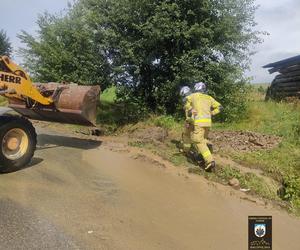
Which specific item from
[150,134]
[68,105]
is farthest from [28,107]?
[150,134]

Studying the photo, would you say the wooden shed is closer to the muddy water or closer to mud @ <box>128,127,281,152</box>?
mud @ <box>128,127,281,152</box>

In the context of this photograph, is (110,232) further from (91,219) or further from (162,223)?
(162,223)

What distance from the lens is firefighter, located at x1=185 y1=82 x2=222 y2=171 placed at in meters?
8.98

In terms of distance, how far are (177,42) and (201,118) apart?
5054 millimetres

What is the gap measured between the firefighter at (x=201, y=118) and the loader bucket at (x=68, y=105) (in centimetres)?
214

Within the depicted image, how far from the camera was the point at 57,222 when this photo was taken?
18.1 feet

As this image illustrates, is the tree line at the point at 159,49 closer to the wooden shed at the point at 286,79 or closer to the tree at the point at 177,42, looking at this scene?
the tree at the point at 177,42

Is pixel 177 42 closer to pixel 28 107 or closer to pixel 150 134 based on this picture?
pixel 150 134

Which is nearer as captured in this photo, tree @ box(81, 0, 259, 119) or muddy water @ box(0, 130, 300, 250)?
muddy water @ box(0, 130, 300, 250)

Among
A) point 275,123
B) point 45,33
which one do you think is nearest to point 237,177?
point 275,123

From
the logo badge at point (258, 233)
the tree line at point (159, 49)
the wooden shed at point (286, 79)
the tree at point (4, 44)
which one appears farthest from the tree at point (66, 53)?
the tree at point (4, 44)

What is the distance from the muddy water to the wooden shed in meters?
11.6

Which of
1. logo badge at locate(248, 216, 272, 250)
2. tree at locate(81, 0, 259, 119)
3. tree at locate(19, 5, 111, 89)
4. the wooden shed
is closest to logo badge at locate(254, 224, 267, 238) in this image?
logo badge at locate(248, 216, 272, 250)

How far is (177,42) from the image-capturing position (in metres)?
13.8
